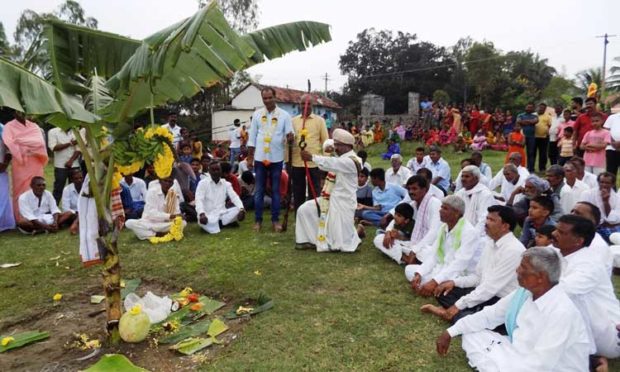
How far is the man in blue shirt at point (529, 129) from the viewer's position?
12.1 meters

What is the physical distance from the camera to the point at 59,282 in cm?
558

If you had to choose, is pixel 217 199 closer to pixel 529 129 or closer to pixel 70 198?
pixel 70 198

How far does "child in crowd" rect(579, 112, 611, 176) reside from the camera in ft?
28.5

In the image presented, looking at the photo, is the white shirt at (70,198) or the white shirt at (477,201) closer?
the white shirt at (477,201)

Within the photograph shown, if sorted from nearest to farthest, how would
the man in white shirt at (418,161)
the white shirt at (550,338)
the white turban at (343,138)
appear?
the white shirt at (550,338)
the white turban at (343,138)
the man in white shirt at (418,161)

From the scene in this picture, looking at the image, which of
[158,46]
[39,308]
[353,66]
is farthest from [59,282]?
[353,66]

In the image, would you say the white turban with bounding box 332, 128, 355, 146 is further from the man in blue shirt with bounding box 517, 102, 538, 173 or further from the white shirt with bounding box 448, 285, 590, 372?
the man in blue shirt with bounding box 517, 102, 538, 173

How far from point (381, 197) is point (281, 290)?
13.1 feet

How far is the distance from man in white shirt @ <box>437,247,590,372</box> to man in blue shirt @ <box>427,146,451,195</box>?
20.4ft

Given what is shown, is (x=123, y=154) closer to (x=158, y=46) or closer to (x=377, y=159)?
(x=158, y=46)

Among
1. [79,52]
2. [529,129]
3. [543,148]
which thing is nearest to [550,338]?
[79,52]

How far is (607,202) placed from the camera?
649 cm

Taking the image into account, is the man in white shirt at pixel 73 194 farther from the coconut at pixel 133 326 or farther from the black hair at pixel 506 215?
the black hair at pixel 506 215

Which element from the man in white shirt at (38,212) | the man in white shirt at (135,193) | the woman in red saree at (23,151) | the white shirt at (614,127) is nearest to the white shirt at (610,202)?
the white shirt at (614,127)
